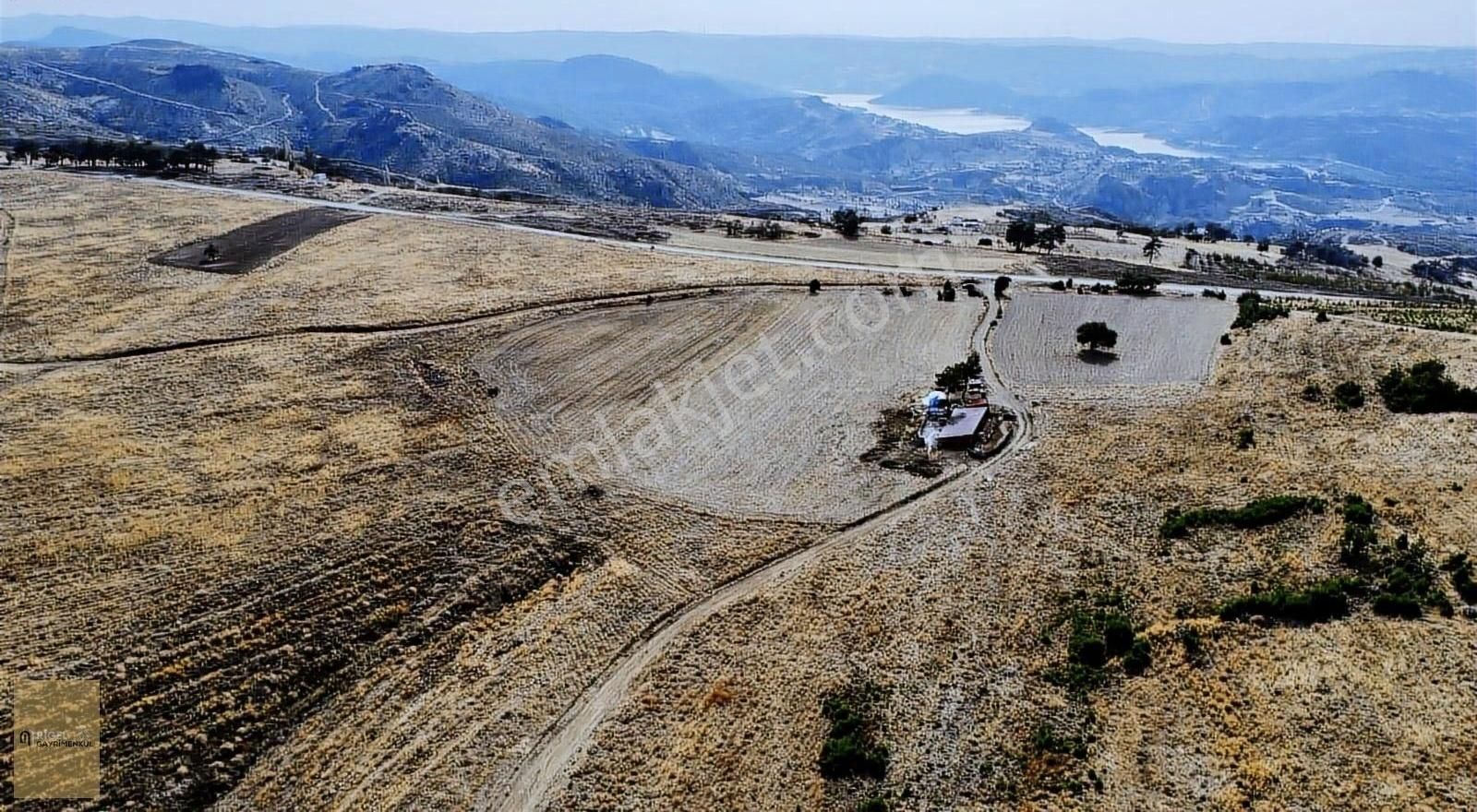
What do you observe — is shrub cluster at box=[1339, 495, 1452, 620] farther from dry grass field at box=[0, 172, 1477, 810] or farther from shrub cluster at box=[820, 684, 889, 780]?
shrub cluster at box=[820, 684, 889, 780]

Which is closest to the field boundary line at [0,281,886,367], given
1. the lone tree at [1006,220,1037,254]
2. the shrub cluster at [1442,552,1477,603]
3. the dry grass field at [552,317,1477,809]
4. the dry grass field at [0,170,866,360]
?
the dry grass field at [0,170,866,360]

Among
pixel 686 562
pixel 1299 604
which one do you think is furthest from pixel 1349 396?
pixel 686 562

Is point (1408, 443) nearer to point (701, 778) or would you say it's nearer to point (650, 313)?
point (701, 778)

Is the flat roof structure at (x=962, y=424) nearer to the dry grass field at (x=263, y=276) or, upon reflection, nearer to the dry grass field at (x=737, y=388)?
the dry grass field at (x=737, y=388)

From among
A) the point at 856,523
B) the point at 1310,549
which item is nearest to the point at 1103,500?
the point at 1310,549

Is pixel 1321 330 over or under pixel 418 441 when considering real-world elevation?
over

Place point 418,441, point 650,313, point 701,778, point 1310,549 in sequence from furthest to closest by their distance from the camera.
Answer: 1. point 650,313
2. point 418,441
3. point 1310,549
4. point 701,778
